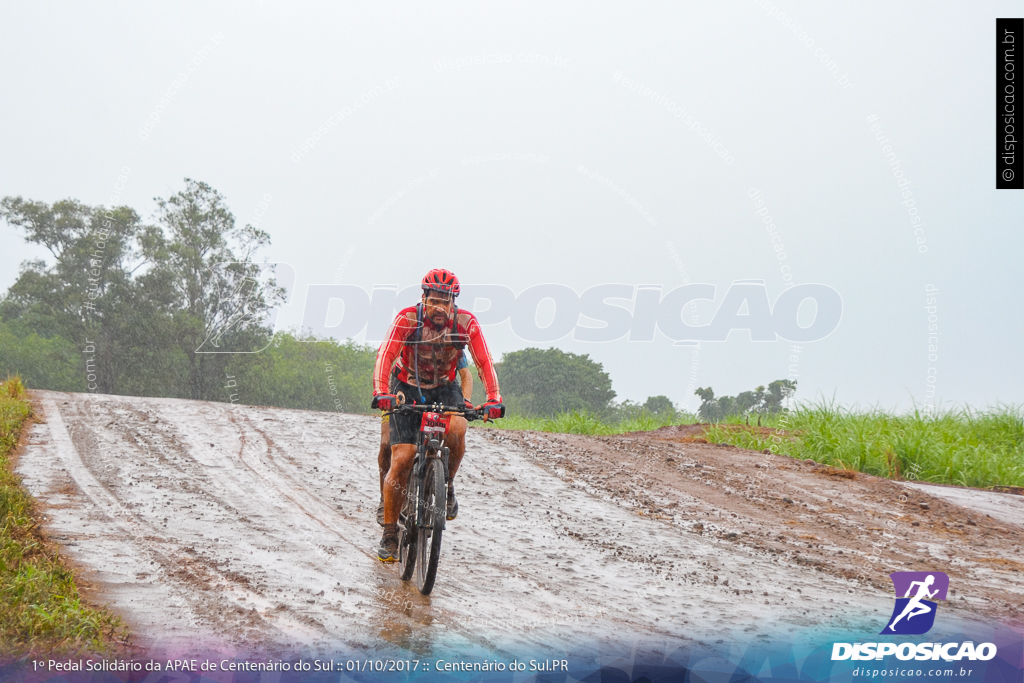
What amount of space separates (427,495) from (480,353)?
3.63 ft

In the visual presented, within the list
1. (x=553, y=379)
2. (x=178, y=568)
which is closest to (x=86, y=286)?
(x=553, y=379)

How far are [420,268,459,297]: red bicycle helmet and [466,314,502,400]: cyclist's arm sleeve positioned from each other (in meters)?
0.27

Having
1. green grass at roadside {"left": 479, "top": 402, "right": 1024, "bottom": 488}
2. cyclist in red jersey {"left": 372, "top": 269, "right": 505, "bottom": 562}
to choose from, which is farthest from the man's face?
green grass at roadside {"left": 479, "top": 402, "right": 1024, "bottom": 488}

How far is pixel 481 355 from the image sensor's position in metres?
5.53

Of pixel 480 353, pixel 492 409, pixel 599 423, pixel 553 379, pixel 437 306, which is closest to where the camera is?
pixel 492 409

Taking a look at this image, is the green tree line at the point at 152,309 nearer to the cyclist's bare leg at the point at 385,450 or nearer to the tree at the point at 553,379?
the tree at the point at 553,379

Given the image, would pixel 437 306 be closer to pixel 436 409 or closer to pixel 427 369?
pixel 427 369

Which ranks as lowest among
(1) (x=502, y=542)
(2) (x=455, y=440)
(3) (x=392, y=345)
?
(1) (x=502, y=542)

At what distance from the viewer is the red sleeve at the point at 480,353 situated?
5505mm

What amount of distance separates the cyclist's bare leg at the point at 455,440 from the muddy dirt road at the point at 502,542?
0.87m

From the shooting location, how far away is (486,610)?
191 inches

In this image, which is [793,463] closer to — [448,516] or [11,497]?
[448,516]

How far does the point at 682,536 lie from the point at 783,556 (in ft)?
3.09

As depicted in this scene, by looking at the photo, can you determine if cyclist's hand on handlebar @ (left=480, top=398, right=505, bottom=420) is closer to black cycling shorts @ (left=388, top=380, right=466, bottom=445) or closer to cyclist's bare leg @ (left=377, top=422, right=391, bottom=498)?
black cycling shorts @ (left=388, top=380, right=466, bottom=445)
